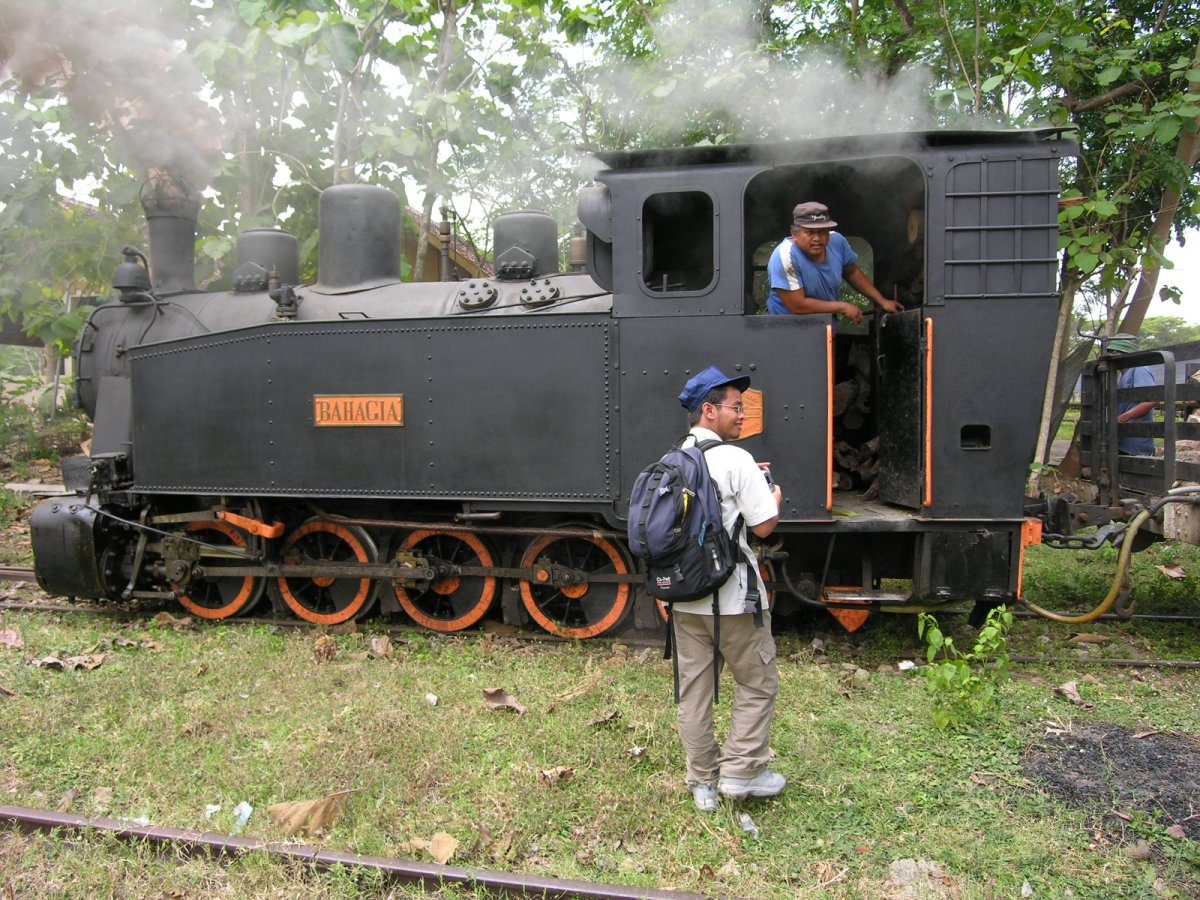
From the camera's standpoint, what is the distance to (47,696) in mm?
4602

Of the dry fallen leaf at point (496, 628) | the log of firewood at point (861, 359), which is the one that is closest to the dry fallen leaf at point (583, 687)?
the dry fallen leaf at point (496, 628)

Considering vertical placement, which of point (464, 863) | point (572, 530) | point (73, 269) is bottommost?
point (464, 863)

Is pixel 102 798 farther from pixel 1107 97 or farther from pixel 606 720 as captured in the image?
pixel 1107 97

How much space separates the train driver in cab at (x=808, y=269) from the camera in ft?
15.3

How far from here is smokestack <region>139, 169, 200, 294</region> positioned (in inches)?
277

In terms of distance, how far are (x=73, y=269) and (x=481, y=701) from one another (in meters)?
7.88

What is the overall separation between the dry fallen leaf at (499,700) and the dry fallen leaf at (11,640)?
3.17 m

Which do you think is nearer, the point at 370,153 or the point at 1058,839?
the point at 1058,839

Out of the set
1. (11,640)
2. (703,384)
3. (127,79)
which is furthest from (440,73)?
(703,384)

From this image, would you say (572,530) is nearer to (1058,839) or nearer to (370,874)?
Answer: (370,874)

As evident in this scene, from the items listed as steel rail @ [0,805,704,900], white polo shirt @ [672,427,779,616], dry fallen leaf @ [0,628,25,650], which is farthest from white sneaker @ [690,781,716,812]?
dry fallen leaf @ [0,628,25,650]

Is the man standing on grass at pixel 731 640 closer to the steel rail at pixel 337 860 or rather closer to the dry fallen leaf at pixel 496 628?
the steel rail at pixel 337 860

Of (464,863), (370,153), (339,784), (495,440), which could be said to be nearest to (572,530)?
(495,440)

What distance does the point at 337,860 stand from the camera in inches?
117
